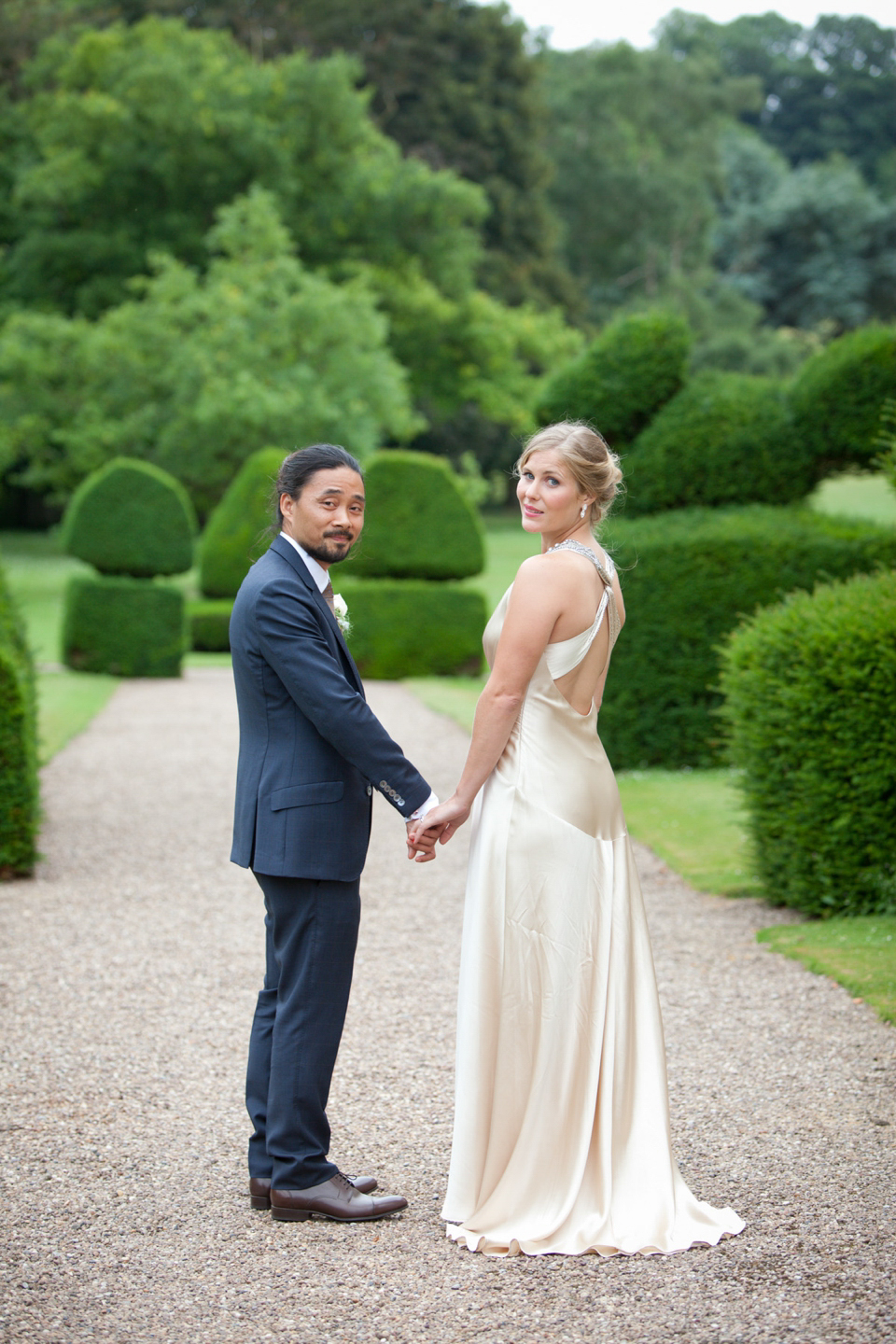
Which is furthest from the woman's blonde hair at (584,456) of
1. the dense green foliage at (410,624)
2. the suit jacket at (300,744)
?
the dense green foliage at (410,624)

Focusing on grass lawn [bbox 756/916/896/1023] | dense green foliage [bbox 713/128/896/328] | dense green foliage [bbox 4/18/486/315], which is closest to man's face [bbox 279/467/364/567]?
grass lawn [bbox 756/916/896/1023]

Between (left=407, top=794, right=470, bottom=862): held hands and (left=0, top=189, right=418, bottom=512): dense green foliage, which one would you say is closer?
(left=407, top=794, right=470, bottom=862): held hands

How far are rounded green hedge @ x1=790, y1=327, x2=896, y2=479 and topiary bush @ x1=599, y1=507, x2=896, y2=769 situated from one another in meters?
0.83

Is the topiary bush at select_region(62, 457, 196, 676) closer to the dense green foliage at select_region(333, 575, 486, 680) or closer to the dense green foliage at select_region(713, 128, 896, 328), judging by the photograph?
the dense green foliage at select_region(333, 575, 486, 680)

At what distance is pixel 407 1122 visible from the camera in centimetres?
359

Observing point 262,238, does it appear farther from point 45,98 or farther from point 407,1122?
point 407,1122

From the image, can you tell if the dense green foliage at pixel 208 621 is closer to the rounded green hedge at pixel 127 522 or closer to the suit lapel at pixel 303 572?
the rounded green hedge at pixel 127 522

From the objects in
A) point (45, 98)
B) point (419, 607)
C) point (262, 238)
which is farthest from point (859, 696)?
point (45, 98)

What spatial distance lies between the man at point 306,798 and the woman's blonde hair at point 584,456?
47 cm

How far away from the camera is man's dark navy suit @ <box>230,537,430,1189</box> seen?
112 inches

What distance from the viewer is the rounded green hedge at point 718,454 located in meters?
10.0

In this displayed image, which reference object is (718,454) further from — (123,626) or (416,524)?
(123,626)

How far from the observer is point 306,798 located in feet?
9.43

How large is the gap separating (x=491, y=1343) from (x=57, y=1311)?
90 cm
